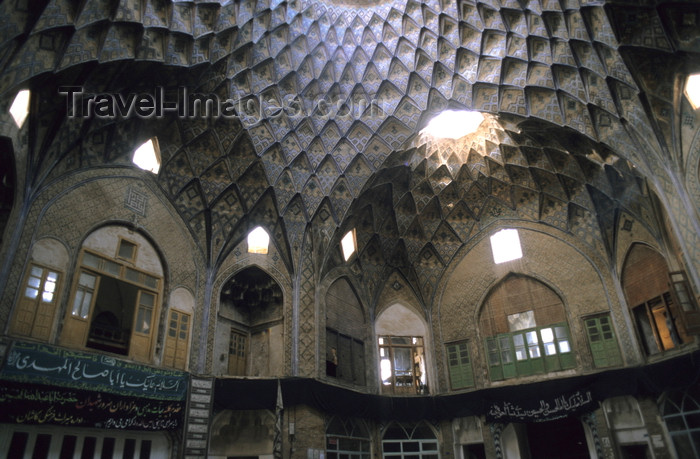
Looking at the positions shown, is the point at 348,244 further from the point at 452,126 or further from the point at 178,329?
the point at 178,329

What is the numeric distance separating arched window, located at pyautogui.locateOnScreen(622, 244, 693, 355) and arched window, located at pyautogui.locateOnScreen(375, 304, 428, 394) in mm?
6665

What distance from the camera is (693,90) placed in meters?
11.0

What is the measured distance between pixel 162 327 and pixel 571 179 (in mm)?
12803

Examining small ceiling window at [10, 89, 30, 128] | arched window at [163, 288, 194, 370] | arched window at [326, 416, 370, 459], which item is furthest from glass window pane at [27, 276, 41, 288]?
arched window at [326, 416, 370, 459]

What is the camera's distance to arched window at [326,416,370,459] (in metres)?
14.0

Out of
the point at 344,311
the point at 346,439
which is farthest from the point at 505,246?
the point at 346,439

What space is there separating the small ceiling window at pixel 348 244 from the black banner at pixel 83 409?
23.7 ft

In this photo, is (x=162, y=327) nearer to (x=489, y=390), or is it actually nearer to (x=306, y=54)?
(x=306, y=54)

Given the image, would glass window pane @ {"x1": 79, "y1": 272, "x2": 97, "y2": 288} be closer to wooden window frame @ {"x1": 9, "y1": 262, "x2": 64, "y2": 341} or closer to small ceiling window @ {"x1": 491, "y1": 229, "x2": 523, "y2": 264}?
wooden window frame @ {"x1": 9, "y1": 262, "x2": 64, "y2": 341}

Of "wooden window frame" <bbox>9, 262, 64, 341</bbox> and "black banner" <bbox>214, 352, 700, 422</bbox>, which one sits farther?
"black banner" <bbox>214, 352, 700, 422</bbox>

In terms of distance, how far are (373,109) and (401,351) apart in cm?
824

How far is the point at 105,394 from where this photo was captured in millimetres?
10641

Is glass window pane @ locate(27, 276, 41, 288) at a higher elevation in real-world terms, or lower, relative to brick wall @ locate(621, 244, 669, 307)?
lower

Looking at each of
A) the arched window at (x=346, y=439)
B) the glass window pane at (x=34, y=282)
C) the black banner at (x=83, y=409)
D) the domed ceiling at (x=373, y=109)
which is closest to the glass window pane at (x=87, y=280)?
the glass window pane at (x=34, y=282)
